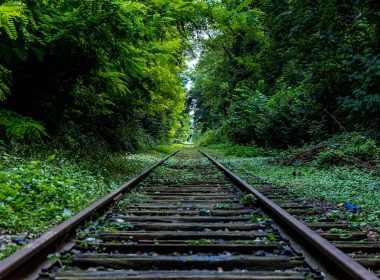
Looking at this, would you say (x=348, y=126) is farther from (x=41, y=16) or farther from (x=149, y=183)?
(x=41, y=16)

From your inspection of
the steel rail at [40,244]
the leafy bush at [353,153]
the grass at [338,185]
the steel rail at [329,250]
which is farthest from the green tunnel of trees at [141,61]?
the steel rail at [329,250]

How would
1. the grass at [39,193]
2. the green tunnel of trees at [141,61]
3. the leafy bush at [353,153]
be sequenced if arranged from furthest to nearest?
the leafy bush at [353,153] < the green tunnel of trees at [141,61] < the grass at [39,193]

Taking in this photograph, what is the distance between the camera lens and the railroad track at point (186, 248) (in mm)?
2689

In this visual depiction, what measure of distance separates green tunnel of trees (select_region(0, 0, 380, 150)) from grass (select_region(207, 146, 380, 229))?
2521mm

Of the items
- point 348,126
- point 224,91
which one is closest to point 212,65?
point 224,91

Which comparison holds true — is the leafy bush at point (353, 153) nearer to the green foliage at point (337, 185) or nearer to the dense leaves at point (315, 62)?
the green foliage at point (337, 185)

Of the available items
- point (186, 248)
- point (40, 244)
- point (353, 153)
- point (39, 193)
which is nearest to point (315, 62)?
point (353, 153)

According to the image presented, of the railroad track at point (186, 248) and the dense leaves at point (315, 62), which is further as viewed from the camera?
the dense leaves at point (315, 62)

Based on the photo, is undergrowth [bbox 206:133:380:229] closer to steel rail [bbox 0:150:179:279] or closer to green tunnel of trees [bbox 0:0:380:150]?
green tunnel of trees [bbox 0:0:380:150]

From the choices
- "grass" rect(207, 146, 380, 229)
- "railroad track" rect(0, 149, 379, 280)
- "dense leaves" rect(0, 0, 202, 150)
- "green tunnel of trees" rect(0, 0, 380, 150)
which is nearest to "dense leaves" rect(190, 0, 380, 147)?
"green tunnel of trees" rect(0, 0, 380, 150)

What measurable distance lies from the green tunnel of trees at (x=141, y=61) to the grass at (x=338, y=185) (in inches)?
99.2

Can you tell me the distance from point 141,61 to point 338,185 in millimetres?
5167

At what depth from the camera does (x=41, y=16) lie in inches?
281

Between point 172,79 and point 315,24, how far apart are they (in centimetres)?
495
